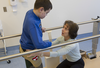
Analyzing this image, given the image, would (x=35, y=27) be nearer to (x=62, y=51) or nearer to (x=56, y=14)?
(x=62, y=51)

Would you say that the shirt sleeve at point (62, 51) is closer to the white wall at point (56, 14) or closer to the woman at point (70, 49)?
the woman at point (70, 49)

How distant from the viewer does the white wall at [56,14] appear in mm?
2701

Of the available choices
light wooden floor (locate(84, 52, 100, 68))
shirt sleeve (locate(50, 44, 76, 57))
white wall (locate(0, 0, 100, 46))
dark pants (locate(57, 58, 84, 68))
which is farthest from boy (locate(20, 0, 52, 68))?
white wall (locate(0, 0, 100, 46))

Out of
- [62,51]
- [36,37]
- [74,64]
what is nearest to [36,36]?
[36,37]

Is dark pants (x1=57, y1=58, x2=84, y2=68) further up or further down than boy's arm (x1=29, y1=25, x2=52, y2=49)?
further down

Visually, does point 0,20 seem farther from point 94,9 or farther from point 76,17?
point 94,9

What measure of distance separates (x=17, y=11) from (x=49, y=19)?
846 millimetres

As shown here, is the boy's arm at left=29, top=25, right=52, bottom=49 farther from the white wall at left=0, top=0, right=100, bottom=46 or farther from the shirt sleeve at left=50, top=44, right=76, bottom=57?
the white wall at left=0, top=0, right=100, bottom=46

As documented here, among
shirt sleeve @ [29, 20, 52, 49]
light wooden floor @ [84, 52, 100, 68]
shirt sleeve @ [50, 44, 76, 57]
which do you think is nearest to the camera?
shirt sleeve @ [29, 20, 52, 49]

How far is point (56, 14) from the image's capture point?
Result: 118 inches

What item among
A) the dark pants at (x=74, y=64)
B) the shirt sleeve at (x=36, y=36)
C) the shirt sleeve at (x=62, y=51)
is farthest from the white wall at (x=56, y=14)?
the shirt sleeve at (x=36, y=36)

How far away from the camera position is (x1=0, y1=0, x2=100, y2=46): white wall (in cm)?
270

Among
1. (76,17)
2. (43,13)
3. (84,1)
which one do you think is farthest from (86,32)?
(43,13)

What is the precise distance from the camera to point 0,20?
2617mm
